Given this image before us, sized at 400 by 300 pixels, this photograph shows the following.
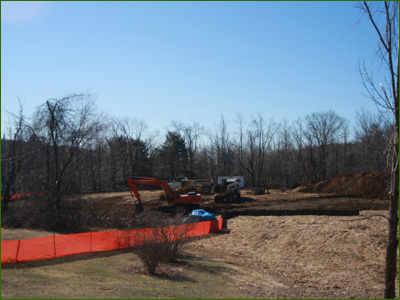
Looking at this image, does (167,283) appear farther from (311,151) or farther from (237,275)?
(311,151)

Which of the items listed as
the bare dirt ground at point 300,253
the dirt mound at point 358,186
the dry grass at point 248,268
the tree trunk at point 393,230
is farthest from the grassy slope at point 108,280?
the dirt mound at point 358,186

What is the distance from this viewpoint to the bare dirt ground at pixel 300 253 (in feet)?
44.4

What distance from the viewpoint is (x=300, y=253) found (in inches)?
762

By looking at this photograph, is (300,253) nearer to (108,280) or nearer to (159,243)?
(159,243)

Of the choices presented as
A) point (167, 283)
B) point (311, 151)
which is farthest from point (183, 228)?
point (311, 151)

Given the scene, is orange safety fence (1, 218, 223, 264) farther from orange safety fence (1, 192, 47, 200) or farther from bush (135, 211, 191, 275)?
orange safety fence (1, 192, 47, 200)

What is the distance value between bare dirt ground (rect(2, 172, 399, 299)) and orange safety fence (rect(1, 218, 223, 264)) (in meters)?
3.38

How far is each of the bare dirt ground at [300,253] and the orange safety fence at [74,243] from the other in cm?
338

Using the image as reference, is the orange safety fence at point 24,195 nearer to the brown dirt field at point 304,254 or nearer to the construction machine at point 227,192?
the brown dirt field at point 304,254

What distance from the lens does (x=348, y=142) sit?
269ft

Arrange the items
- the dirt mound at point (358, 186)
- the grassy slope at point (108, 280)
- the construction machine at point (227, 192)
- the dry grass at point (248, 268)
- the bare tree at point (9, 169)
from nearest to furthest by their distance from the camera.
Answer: the grassy slope at point (108, 280), the dry grass at point (248, 268), the bare tree at point (9, 169), the dirt mound at point (358, 186), the construction machine at point (227, 192)

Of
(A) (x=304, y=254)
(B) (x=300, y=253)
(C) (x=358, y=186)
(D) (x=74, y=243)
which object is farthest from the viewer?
(C) (x=358, y=186)

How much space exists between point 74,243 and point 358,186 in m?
32.0

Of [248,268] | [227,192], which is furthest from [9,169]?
[227,192]
